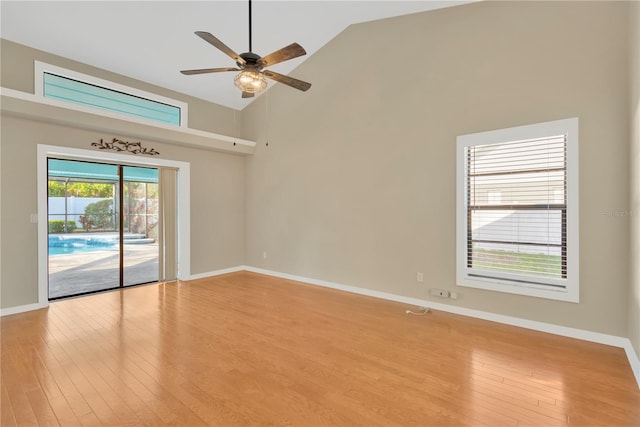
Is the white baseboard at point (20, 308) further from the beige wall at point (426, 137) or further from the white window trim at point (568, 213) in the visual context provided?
the white window trim at point (568, 213)

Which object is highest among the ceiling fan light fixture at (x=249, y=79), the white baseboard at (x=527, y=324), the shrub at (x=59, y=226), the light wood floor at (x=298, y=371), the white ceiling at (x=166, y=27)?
the white ceiling at (x=166, y=27)

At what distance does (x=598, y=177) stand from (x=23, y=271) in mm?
7122

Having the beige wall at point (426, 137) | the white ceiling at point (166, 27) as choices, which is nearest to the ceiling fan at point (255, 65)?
the white ceiling at point (166, 27)

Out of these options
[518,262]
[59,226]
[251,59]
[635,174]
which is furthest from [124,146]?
[635,174]

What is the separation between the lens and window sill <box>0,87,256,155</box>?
3.73 metres

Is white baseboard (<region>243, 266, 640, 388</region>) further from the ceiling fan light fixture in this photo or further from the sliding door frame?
the ceiling fan light fixture

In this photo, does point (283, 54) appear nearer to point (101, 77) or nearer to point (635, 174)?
point (635, 174)

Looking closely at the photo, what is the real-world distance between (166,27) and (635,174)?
5.73m

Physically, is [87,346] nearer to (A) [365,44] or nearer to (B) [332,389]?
(B) [332,389]

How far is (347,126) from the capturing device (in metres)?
5.11

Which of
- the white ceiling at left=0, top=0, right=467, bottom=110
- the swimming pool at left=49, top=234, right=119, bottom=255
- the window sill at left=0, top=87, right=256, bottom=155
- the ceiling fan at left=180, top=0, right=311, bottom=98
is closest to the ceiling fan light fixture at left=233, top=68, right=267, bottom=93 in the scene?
the ceiling fan at left=180, top=0, right=311, bottom=98

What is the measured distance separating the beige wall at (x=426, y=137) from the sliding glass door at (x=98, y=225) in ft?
7.05

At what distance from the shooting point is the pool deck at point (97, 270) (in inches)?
199

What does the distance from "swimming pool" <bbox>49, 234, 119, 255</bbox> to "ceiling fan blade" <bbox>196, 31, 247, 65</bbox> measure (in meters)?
4.14
